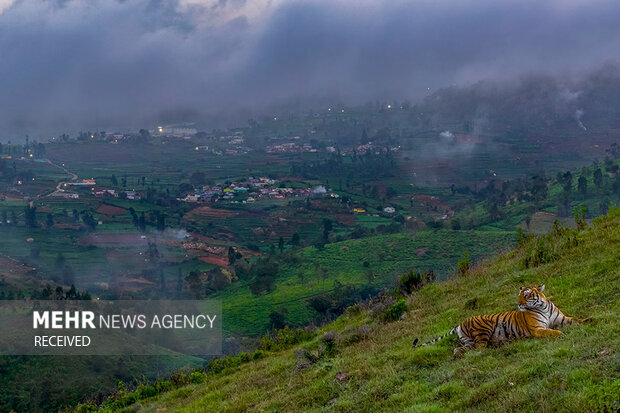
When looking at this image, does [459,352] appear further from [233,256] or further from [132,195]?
[132,195]

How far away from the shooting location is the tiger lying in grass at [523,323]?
9.50 m

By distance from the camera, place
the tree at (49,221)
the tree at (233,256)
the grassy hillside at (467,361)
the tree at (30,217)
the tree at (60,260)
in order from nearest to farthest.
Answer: the grassy hillside at (467,361), the tree at (233,256), the tree at (60,260), the tree at (49,221), the tree at (30,217)

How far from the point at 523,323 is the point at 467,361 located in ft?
4.10

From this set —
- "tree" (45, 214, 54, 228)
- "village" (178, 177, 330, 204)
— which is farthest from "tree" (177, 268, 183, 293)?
"village" (178, 177, 330, 204)

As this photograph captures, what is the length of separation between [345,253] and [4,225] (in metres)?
87.0

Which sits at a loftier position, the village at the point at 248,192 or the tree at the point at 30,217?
the village at the point at 248,192

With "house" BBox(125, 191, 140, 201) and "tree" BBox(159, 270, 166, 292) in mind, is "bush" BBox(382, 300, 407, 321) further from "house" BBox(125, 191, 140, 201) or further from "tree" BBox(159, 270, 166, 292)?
"house" BBox(125, 191, 140, 201)

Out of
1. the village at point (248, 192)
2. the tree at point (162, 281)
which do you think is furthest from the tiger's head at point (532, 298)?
the village at point (248, 192)

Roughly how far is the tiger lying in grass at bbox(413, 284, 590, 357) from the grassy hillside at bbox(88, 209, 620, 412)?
0.29 meters

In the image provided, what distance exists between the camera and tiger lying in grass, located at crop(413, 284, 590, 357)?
31.2 ft

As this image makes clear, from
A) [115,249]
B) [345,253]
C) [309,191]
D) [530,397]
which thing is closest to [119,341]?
[530,397]

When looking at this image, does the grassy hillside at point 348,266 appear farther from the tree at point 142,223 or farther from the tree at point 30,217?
the tree at point 30,217

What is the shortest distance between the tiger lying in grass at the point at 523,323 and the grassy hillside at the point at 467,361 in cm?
29

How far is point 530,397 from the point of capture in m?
7.20
